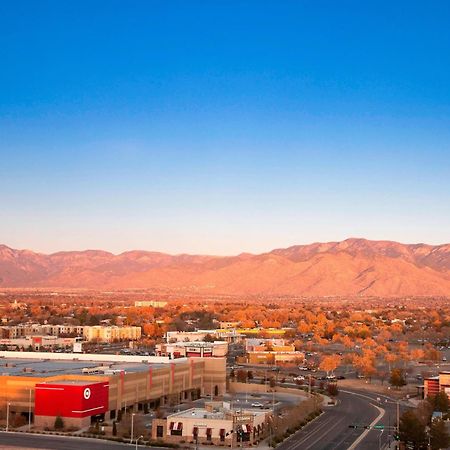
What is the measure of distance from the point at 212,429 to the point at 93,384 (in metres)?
7.64

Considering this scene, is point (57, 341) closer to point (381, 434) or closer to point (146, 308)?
point (381, 434)

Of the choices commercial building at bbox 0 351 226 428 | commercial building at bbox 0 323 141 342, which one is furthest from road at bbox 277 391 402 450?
commercial building at bbox 0 323 141 342

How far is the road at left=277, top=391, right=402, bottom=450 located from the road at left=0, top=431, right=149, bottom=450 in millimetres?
8070

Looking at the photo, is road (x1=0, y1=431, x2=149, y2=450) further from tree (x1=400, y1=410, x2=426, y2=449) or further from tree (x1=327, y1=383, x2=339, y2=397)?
tree (x1=327, y1=383, x2=339, y2=397)

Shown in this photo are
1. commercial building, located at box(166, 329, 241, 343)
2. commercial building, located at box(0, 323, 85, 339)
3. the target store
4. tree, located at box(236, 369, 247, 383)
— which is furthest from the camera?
commercial building, located at box(0, 323, 85, 339)

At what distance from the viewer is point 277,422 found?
158 ft

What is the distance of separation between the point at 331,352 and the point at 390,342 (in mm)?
13857

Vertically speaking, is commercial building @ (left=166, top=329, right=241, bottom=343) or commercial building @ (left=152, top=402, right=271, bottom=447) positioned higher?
commercial building @ (left=166, top=329, right=241, bottom=343)

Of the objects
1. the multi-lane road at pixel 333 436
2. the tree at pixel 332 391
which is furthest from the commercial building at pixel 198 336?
the multi-lane road at pixel 333 436

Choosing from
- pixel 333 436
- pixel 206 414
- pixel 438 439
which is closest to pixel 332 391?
pixel 333 436

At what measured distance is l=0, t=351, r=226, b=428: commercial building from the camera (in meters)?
48.1

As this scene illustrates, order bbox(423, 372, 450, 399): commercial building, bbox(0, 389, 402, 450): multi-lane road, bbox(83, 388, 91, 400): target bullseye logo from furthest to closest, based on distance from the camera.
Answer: bbox(423, 372, 450, 399): commercial building, bbox(83, 388, 91, 400): target bullseye logo, bbox(0, 389, 402, 450): multi-lane road

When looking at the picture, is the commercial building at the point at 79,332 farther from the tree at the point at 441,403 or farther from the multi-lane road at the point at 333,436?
the tree at the point at 441,403

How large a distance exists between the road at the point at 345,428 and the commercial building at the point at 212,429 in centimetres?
176
